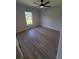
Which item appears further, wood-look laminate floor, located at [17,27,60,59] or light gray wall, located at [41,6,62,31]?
light gray wall, located at [41,6,62,31]

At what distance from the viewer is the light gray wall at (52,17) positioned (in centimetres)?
680

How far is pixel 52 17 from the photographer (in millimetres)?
7750

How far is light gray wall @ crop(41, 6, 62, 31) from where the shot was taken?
6.80 m

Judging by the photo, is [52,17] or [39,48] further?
[52,17]

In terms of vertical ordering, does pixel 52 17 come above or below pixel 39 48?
above

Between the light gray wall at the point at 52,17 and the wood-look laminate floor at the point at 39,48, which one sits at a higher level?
the light gray wall at the point at 52,17

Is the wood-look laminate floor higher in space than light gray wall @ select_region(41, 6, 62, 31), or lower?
lower

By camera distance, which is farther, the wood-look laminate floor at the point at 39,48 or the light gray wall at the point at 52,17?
the light gray wall at the point at 52,17
